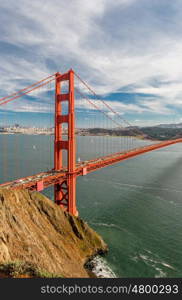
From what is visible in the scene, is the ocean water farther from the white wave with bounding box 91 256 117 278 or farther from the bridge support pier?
the bridge support pier

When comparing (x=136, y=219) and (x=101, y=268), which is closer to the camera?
(x=101, y=268)

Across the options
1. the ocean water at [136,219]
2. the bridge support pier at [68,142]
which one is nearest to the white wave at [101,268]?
the ocean water at [136,219]

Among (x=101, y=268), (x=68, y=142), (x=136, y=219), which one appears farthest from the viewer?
(x=136, y=219)

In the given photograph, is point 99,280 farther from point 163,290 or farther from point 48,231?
point 48,231

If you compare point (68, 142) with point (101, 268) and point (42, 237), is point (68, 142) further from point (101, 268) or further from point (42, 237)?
point (101, 268)

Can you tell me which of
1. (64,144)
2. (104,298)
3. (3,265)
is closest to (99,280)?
(104,298)

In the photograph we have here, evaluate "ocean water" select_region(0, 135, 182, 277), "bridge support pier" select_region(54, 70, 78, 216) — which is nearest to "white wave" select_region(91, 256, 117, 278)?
"ocean water" select_region(0, 135, 182, 277)

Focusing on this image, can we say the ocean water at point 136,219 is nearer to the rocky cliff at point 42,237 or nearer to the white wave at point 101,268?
the white wave at point 101,268

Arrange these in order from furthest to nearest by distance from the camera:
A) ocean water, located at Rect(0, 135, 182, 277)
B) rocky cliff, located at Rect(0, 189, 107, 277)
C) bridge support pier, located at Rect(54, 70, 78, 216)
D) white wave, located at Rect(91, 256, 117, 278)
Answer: bridge support pier, located at Rect(54, 70, 78, 216) → ocean water, located at Rect(0, 135, 182, 277) → white wave, located at Rect(91, 256, 117, 278) → rocky cliff, located at Rect(0, 189, 107, 277)

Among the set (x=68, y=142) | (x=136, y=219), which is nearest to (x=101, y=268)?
(x=136, y=219)
